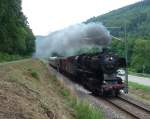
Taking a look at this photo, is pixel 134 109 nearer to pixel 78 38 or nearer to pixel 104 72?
pixel 104 72

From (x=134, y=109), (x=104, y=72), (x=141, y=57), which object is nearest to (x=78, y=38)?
(x=104, y=72)

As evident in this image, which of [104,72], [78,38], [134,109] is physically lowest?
[134,109]

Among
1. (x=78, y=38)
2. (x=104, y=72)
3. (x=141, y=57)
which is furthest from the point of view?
(x=141, y=57)

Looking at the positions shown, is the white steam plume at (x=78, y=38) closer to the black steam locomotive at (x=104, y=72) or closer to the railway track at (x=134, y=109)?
the black steam locomotive at (x=104, y=72)

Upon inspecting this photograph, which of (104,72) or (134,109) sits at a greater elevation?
(104,72)

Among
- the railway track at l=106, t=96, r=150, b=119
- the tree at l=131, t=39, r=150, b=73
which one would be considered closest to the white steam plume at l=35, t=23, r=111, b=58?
the railway track at l=106, t=96, r=150, b=119

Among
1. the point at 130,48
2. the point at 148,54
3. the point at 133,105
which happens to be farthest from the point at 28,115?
the point at 130,48

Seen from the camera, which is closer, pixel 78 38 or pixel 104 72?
pixel 104 72

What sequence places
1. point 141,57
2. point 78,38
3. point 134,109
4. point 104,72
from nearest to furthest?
1. point 134,109
2. point 104,72
3. point 78,38
4. point 141,57

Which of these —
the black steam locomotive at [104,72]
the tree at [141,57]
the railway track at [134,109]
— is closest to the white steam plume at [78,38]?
the black steam locomotive at [104,72]

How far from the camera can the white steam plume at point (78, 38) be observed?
39.3 metres

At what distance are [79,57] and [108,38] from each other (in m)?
3.54

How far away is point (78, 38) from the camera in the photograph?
146 feet

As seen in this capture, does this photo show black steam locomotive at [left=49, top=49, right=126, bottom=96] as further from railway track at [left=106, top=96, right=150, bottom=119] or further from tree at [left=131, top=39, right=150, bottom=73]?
tree at [left=131, top=39, right=150, bottom=73]
